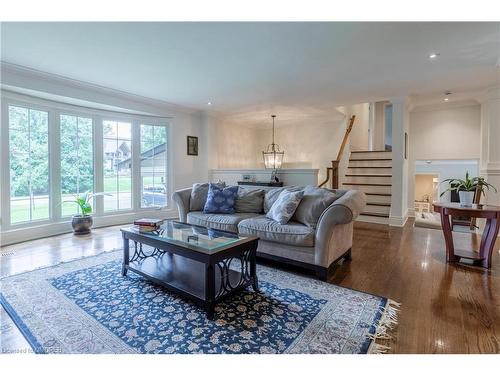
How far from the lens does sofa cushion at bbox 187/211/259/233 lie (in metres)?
3.16

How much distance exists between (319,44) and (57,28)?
2.60 meters

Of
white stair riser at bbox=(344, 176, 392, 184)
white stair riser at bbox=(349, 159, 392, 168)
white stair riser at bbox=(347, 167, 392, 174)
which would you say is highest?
white stair riser at bbox=(349, 159, 392, 168)

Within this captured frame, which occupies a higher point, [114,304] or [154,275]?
[154,275]

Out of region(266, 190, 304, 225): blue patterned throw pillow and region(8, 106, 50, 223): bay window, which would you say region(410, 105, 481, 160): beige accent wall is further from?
region(8, 106, 50, 223): bay window

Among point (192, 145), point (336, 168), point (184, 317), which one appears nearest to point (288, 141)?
point (336, 168)

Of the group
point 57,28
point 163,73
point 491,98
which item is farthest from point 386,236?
point 57,28

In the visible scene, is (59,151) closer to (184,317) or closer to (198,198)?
(198,198)

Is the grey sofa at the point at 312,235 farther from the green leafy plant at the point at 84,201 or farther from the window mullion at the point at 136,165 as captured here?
the window mullion at the point at 136,165

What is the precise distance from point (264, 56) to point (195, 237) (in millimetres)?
2254

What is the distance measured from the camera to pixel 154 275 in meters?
2.27

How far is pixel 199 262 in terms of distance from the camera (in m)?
2.37

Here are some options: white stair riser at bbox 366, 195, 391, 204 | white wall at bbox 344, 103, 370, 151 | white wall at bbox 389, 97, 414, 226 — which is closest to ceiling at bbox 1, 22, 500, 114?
white wall at bbox 389, 97, 414, 226

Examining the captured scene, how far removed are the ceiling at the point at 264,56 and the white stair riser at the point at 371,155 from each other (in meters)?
2.10
